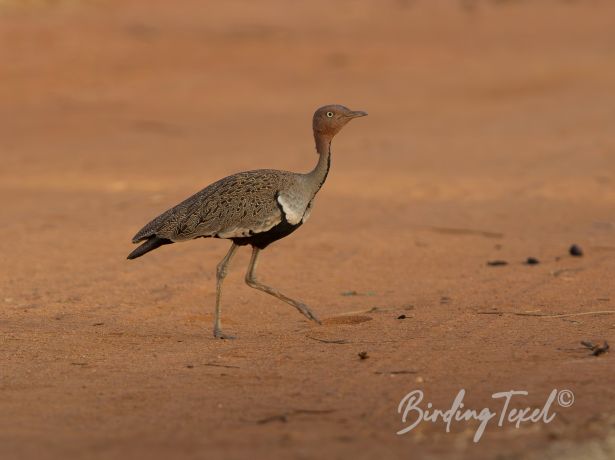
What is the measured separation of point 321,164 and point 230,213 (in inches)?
32.4

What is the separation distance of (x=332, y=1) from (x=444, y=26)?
5029mm

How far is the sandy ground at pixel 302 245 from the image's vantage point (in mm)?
6355

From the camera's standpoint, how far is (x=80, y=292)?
10055mm

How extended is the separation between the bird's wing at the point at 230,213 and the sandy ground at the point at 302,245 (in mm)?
747

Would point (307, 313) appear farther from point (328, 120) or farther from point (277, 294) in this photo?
point (328, 120)

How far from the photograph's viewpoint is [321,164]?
878cm

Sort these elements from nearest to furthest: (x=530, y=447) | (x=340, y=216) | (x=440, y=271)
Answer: (x=530, y=447) < (x=440, y=271) < (x=340, y=216)

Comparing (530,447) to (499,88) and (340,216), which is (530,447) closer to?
(340,216)

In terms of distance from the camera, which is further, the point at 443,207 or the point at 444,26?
the point at 444,26

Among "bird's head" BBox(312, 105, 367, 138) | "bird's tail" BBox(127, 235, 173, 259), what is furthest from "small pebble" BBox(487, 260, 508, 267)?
"bird's tail" BBox(127, 235, 173, 259)

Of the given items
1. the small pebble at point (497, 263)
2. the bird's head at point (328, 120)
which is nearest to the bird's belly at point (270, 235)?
the bird's head at point (328, 120)

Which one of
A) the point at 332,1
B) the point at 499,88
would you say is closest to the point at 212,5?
the point at 332,1

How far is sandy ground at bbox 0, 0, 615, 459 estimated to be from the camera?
6.36 metres

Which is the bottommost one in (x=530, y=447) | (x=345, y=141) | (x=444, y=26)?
(x=530, y=447)
